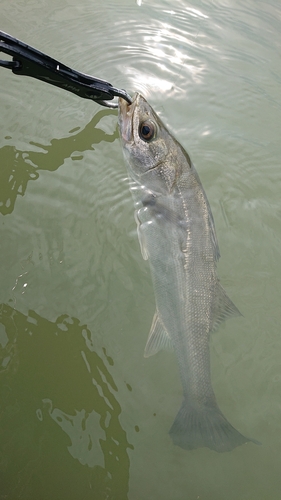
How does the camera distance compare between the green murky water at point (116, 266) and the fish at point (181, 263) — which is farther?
the green murky water at point (116, 266)

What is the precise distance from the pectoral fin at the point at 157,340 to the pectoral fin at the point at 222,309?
278mm

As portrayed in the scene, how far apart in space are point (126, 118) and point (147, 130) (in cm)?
16

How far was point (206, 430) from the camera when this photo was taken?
2.39 m

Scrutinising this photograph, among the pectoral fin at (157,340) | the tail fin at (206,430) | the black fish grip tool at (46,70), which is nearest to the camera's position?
the black fish grip tool at (46,70)

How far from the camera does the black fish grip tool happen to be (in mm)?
2082

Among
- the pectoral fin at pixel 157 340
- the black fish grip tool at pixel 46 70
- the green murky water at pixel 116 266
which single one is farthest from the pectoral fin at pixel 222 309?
the black fish grip tool at pixel 46 70

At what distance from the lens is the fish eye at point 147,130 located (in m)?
2.65

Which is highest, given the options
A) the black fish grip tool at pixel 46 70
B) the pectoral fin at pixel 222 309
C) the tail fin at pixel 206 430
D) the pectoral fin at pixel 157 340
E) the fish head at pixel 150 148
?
the black fish grip tool at pixel 46 70

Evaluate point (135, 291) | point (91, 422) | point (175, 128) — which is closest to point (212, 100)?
point (175, 128)

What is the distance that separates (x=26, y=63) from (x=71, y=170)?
128 cm

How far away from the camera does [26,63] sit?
218cm

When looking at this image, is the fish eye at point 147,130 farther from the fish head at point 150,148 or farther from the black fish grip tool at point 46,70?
the black fish grip tool at point 46,70

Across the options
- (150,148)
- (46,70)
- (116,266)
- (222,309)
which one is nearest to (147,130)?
(150,148)

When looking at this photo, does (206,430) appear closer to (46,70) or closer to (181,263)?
(181,263)
